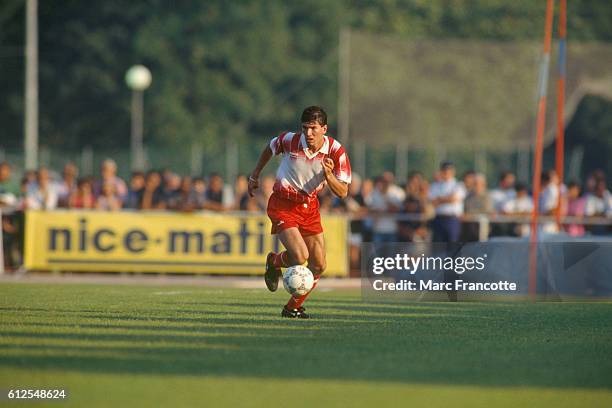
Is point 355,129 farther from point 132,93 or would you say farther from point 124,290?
point 132,93

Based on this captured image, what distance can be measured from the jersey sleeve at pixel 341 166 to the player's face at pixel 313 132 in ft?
0.72

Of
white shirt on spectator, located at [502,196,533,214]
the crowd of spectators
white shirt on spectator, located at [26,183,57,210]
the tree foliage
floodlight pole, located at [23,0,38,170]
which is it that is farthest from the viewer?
the tree foliage

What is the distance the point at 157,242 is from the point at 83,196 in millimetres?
1655

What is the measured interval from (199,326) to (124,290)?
5.75 metres

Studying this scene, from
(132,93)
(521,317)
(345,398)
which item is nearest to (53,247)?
(521,317)

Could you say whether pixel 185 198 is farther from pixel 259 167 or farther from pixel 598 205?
pixel 259 167

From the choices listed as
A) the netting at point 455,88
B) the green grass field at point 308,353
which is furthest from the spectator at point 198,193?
the green grass field at point 308,353

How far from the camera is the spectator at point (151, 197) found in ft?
72.3

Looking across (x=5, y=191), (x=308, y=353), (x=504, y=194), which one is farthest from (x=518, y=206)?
(x=308, y=353)

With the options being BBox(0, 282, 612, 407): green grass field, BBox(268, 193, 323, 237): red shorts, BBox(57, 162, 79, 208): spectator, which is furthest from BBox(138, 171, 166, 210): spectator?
BBox(268, 193, 323, 237): red shorts

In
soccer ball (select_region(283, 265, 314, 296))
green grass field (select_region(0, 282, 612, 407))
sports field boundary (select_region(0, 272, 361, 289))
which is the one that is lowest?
sports field boundary (select_region(0, 272, 361, 289))

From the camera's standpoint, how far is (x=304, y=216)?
12.0 meters

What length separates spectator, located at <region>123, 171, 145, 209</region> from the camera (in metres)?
22.4

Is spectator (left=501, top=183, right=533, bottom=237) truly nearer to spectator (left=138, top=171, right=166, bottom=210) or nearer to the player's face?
spectator (left=138, top=171, right=166, bottom=210)
